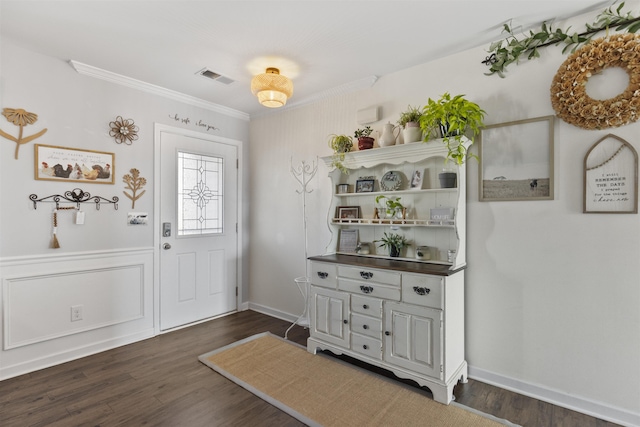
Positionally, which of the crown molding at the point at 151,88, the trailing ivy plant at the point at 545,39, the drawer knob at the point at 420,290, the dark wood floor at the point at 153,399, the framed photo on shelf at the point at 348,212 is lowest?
the dark wood floor at the point at 153,399

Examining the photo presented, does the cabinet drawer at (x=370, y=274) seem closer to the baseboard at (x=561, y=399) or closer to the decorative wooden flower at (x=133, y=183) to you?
the baseboard at (x=561, y=399)

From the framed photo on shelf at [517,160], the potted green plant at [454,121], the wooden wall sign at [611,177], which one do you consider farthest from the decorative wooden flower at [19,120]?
the wooden wall sign at [611,177]

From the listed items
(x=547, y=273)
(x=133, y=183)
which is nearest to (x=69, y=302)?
(x=133, y=183)

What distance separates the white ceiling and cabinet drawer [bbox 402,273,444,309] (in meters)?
1.80

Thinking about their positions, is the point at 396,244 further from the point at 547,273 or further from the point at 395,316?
the point at 547,273

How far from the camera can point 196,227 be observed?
3.83 m

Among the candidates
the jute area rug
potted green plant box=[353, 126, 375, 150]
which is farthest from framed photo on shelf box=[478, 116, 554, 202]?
the jute area rug

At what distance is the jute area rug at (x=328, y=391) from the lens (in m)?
2.04

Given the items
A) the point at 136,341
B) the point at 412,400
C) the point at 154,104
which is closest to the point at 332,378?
the point at 412,400

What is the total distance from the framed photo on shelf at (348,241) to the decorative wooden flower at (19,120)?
9.17ft

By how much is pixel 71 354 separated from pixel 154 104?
2526 millimetres

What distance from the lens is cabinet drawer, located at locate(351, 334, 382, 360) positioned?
2.52 metres

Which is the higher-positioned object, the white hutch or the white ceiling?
the white ceiling

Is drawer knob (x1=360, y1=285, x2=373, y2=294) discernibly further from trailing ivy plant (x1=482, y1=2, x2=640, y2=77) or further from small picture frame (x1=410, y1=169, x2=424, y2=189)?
trailing ivy plant (x1=482, y1=2, x2=640, y2=77)
